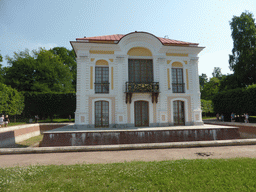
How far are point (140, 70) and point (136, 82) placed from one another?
188cm

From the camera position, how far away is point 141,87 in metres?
15.4

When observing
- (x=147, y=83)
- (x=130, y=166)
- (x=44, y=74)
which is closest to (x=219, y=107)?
(x=147, y=83)

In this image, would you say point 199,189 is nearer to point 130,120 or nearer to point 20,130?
point 130,120

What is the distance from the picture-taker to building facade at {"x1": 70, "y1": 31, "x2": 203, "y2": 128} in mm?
15414

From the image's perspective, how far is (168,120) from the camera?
16.1 meters

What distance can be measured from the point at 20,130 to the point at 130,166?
13.7 metres

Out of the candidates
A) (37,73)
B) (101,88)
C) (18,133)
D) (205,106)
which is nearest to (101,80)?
(101,88)

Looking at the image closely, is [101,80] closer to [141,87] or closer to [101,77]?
[101,77]

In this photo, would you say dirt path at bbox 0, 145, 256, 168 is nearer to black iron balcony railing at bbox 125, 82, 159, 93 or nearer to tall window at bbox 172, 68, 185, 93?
black iron balcony railing at bbox 125, 82, 159, 93

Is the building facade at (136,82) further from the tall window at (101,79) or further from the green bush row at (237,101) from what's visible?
the green bush row at (237,101)

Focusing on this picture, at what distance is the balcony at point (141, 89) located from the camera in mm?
15289

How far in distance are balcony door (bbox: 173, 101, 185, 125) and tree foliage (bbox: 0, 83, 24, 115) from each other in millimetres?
21601

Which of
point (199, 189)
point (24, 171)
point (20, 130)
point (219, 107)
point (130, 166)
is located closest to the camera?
point (199, 189)

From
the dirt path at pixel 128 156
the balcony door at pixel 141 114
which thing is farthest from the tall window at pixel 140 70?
the dirt path at pixel 128 156
